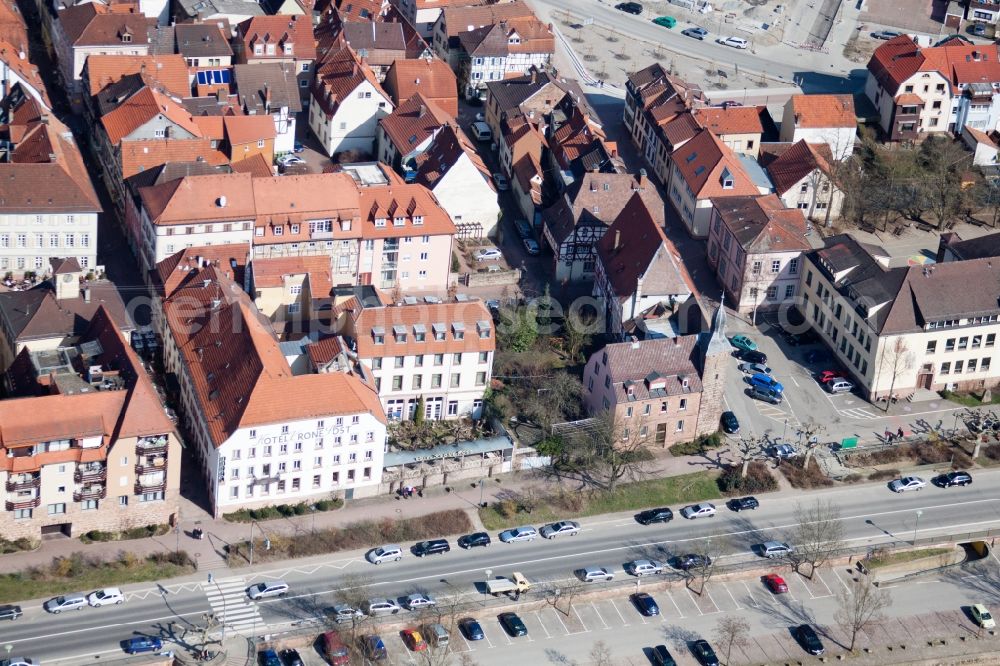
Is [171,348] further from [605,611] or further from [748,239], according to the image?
[748,239]

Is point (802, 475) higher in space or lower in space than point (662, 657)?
higher

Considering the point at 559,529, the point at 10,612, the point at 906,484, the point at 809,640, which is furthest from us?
the point at 906,484

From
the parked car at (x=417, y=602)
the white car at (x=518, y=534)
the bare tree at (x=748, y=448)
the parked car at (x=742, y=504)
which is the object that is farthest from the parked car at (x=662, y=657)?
the bare tree at (x=748, y=448)

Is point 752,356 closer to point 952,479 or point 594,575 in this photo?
point 952,479

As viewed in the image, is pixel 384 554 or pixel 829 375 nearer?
pixel 384 554

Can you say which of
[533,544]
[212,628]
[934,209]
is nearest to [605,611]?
[533,544]

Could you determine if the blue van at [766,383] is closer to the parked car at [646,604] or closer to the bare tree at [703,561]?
the bare tree at [703,561]

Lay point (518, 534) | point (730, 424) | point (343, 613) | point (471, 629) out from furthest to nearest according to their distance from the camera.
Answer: point (730, 424)
point (518, 534)
point (471, 629)
point (343, 613)

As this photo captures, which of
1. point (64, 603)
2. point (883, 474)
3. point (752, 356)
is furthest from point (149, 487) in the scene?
point (883, 474)
